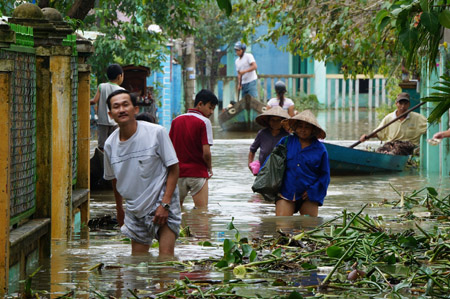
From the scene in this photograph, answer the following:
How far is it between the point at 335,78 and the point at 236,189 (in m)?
24.1

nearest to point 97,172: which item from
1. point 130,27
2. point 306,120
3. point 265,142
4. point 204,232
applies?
point 265,142

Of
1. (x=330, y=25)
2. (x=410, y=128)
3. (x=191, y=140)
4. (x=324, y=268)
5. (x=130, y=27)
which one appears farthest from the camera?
(x=130, y=27)

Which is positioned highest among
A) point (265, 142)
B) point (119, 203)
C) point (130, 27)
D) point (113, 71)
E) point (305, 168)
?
point (130, 27)

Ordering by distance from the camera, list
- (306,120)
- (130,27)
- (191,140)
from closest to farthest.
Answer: (306,120), (191,140), (130,27)

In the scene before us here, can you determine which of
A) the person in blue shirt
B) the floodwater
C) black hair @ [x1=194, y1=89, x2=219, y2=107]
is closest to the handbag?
the person in blue shirt

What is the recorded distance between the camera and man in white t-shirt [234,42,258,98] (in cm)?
2444

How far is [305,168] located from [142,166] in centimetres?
277

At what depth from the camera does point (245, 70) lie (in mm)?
24719

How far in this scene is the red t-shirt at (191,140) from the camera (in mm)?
10219

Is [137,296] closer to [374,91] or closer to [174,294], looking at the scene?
[174,294]

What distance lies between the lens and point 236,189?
531 inches

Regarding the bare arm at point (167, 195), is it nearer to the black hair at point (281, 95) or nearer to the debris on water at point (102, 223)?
the debris on water at point (102, 223)

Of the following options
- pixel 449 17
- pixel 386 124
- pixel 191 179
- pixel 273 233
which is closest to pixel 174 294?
pixel 449 17

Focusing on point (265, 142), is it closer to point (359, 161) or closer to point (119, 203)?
point (359, 161)
